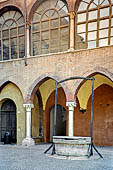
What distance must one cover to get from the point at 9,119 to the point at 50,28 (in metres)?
6.71

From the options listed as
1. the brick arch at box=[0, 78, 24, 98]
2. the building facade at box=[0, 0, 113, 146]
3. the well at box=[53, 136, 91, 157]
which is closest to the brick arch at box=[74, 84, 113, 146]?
the building facade at box=[0, 0, 113, 146]

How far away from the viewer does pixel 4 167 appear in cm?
764

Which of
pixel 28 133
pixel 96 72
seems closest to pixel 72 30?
pixel 96 72

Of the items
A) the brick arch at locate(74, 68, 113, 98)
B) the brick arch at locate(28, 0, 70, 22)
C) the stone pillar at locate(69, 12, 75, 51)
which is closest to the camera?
the brick arch at locate(74, 68, 113, 98)

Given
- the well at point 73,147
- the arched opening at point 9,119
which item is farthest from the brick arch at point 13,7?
the well at point 73,147

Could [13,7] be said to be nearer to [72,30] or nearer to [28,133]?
[72,30]

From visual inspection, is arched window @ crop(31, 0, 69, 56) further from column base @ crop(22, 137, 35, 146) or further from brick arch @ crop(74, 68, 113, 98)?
column base @ crop(22, 137, 35, 146)

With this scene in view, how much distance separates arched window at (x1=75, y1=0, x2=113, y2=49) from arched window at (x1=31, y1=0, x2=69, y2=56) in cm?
93

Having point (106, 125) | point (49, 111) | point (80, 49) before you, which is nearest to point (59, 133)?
point (49, 111)

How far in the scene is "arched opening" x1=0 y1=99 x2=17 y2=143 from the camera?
1573 centimetres

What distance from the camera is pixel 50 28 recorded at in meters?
13.8

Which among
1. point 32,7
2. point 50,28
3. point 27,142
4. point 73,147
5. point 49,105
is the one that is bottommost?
point 27,142

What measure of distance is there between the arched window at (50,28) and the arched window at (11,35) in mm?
890

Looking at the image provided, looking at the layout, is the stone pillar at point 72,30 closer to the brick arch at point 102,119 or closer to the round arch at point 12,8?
the round arch at point 12,8
